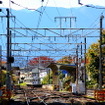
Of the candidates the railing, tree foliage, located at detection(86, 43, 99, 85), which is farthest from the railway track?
tree foliage, located at detection(86, 43, 99, 85)

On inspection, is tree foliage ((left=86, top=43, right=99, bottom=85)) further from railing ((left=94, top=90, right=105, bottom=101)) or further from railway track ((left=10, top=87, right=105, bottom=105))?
railing ((left=94, top=90, right=105, bottom=101))

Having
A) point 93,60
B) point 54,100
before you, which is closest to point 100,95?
point 54,100

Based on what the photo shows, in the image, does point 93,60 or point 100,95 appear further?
point 93,60

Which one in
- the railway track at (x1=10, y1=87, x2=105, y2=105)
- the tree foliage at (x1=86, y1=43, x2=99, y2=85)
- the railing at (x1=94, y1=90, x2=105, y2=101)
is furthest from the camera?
the tree foliage at (x1=86, y1=43, x2=99, y2=85)

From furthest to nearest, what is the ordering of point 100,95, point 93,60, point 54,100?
point 93,60, point 54,100, point 100,95

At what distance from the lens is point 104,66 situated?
166 ft

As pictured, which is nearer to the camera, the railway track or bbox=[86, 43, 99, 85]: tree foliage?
the railway track

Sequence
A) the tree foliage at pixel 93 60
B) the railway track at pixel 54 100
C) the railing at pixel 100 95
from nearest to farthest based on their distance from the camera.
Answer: the railway track at pixel 54 100
the railing at pixel 100 95
the tree foliage at pixel 93 60

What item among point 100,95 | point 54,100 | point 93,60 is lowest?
point 54,100

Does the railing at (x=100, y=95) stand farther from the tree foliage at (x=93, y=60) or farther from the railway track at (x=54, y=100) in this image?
the tree foliage at (x=93, y=60)

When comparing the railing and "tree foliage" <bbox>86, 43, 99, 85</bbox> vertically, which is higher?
"tree foliage" <bbox>86, 43, 99, 85</bbox>

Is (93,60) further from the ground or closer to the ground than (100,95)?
further from the ground

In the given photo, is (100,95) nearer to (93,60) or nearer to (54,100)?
(54,100)

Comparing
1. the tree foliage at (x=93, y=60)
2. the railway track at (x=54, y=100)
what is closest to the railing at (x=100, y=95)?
the railway track at (x=54, y=100)
